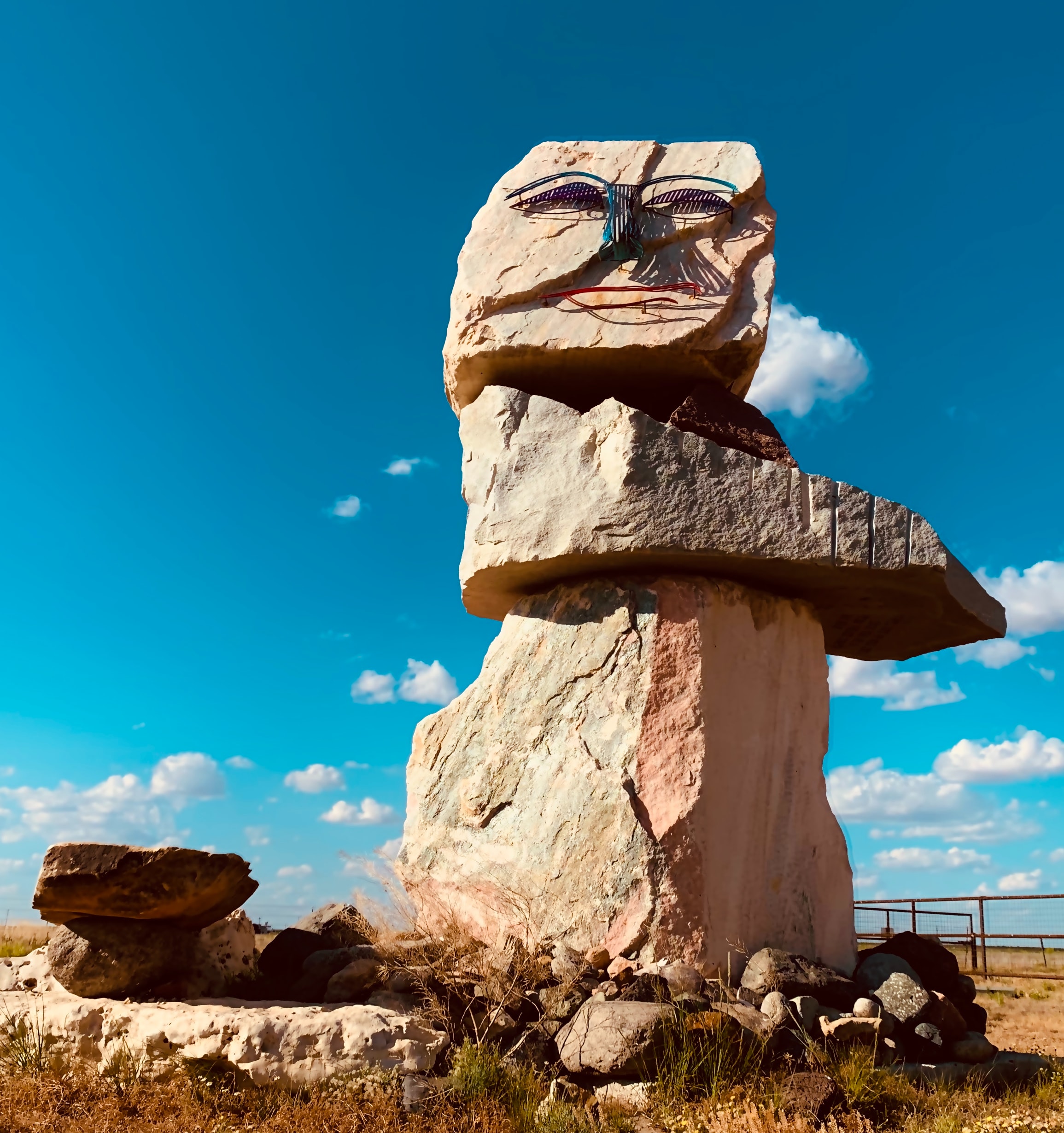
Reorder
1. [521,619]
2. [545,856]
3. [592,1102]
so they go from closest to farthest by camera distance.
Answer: [592,1102] → [545,856] → [521,619]

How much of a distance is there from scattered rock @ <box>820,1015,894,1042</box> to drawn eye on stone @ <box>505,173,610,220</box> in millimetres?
5204

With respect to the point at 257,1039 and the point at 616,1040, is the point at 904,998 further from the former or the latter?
the point at 257,1039

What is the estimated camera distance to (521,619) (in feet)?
21.4

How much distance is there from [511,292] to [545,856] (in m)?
3.61

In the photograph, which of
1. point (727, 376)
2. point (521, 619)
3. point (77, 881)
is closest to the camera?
point (77, 881)

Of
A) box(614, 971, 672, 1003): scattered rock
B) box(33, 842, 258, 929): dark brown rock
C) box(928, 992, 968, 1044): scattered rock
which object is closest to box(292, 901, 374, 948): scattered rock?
box(33, 842, 258, 929): dark brown rock

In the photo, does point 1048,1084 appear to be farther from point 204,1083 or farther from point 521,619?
point 204,1083

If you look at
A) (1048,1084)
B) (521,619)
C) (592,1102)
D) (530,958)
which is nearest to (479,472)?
(521,619)

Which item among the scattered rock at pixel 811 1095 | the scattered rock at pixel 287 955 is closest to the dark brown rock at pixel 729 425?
the scattered rock at pixel 811 1095

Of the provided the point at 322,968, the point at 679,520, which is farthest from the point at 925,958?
the point at 322,968

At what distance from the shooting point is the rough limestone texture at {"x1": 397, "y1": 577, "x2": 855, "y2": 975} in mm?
5469

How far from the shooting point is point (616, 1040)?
4.49 meters

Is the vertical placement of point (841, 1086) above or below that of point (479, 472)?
below

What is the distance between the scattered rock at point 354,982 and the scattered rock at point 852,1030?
226 centimetres
